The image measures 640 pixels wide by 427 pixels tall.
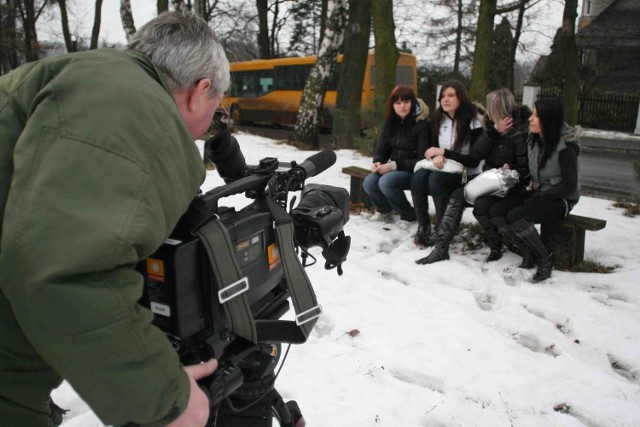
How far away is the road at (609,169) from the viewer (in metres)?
8.93

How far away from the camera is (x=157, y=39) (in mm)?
1314

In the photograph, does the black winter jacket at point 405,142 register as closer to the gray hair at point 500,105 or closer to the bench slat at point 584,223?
the gray hair at point 500,105

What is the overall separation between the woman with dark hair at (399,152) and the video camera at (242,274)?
3.97 m

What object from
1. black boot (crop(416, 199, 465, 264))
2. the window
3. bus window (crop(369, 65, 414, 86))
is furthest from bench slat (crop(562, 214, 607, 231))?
the window

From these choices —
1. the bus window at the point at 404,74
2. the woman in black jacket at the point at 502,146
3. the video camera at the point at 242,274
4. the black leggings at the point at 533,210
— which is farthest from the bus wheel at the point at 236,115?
the video camera at the point at 242,274

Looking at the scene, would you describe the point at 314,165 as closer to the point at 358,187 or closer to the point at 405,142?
the point at 405,142

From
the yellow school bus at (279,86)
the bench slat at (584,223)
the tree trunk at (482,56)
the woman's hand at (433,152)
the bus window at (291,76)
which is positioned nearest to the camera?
the bench slat at (584,223)

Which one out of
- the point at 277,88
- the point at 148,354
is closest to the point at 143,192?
the point at 148,354

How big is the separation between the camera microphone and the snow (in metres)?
1.45

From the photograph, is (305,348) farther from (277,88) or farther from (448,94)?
(277,88)

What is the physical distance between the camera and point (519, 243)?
4660 millimetres

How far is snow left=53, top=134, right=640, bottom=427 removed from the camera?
277cm

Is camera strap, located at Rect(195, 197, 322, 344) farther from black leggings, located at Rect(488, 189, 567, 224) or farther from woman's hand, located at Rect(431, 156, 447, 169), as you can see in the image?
woman's hand, located at Rect(431, 156, 447, 169)

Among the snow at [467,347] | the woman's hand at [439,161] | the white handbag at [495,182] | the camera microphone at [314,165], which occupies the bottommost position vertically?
the snow at [467,347]
